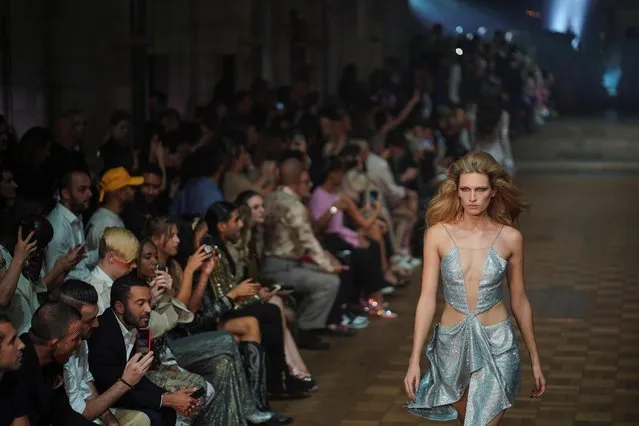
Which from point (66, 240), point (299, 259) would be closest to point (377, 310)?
point (299, 259)

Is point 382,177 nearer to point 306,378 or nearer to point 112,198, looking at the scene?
point 306,378

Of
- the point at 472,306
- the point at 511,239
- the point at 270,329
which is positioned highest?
the point at 511,239

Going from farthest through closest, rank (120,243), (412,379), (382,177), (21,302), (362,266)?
(382,177) < (362,266) < (120,243) < (21,302) < (412,379)

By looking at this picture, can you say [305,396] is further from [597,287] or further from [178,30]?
[178,30]

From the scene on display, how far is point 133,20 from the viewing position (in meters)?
15.9

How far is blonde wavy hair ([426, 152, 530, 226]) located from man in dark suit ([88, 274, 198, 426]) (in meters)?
1.47

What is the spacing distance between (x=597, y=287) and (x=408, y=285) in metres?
1.60

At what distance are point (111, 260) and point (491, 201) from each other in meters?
2.16

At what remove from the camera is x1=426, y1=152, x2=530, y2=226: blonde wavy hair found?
21.7ft

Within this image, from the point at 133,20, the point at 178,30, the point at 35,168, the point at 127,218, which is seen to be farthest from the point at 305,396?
the point at 178,30

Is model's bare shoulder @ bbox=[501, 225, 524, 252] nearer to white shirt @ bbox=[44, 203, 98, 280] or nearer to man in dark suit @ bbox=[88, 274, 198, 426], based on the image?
man in dark suit @ bbox=[88, 274, 198, 426]

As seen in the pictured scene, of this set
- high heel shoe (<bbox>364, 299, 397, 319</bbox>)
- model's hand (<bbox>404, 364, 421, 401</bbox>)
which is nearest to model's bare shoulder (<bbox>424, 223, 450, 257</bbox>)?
model's hand (<bbox>404, 364, 421, 401</bbox>)

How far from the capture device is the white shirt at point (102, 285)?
26.2 ft

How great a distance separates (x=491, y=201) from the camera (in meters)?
6.77
